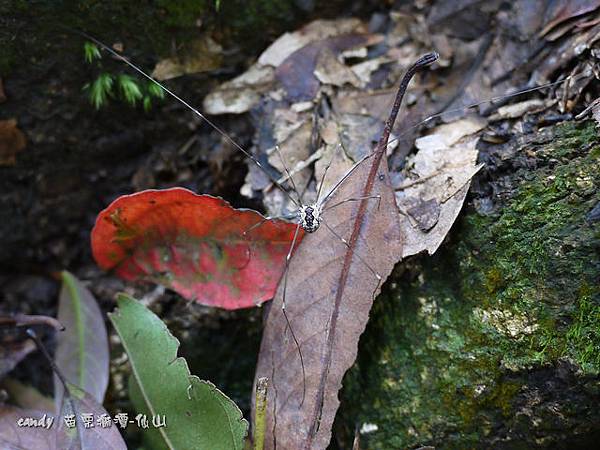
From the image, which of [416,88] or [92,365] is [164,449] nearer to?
[92,365]

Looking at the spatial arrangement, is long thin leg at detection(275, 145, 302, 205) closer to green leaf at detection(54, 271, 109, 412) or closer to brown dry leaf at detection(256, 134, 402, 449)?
brown dry leaf at detection(256, 134, 402, 449)

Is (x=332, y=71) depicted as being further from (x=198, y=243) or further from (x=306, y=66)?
(x=198, y=243)

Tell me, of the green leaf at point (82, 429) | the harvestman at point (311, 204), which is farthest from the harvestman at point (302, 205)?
the green leaf at point (82, 429)

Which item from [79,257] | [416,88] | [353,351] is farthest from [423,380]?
[79,257]

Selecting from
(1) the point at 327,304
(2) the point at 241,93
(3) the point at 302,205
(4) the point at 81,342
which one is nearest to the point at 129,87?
(2) the point at 241,93

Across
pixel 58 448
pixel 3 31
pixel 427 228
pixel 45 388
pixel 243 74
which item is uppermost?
pixel 243 74

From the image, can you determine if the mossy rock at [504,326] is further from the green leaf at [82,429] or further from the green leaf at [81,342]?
the green leaf at [81,342]
